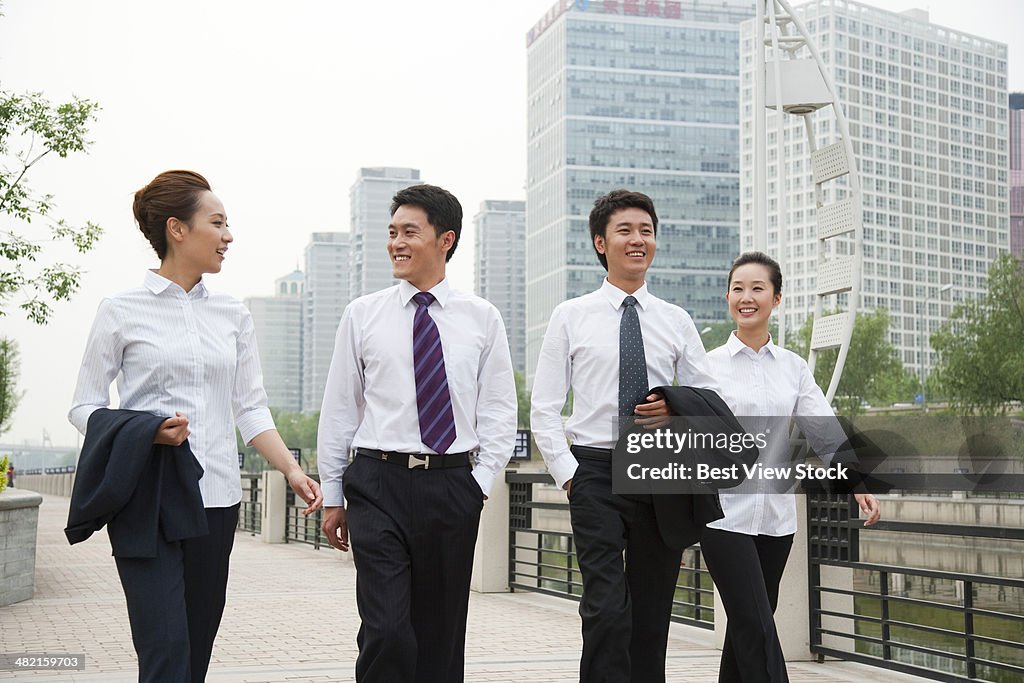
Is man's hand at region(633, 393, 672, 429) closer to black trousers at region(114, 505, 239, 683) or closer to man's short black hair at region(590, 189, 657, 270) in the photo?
man's short black hair at region(590, 189, 657, 270)

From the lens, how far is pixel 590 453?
4.48 metres

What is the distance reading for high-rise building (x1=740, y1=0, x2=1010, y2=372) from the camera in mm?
141125

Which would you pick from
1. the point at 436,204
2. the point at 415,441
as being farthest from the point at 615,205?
the point at 415,441

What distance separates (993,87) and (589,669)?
166656 mm

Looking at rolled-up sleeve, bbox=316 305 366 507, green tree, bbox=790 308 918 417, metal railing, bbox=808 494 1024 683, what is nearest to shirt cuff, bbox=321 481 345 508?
rolled-up sleeve, bbox=316 305 366 507

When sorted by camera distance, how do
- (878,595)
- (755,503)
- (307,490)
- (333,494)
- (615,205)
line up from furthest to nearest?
(878,595) < (755,503) < (615,205) < (333,494) < (307,490)

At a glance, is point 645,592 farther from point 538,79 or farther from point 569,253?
point 538,79

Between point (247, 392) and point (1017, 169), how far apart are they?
→ 19211 cm

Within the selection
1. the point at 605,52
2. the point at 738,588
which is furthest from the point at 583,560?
the point at 605,52

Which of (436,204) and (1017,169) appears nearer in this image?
(436,204)

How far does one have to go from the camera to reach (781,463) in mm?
5195

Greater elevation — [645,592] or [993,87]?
[993,87]

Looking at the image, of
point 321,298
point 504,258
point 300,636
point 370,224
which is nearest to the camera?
point 300,636

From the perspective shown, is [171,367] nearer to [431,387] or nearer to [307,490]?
[307,490]
